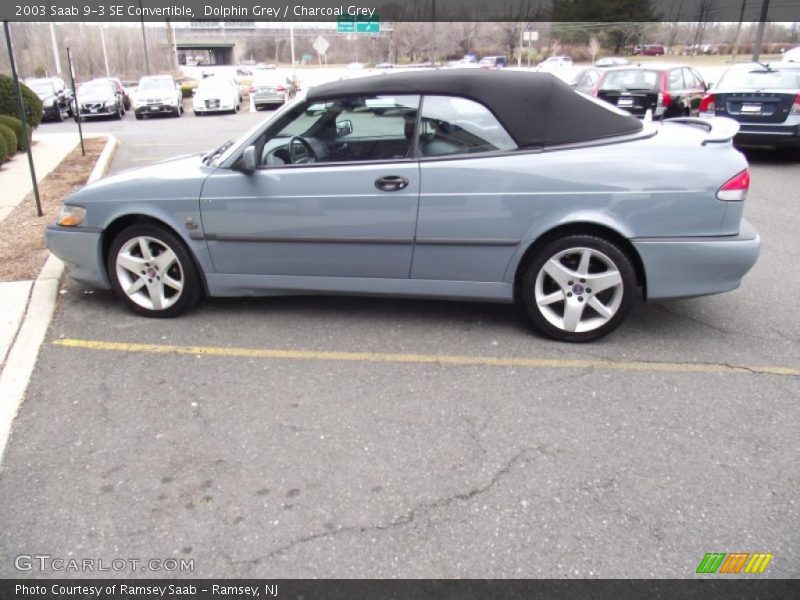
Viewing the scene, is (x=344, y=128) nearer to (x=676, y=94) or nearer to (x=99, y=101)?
(x=676, y=94)

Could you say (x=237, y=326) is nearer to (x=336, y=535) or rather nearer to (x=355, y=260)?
(x=355, y=260)

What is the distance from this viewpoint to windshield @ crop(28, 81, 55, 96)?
82.1 ft

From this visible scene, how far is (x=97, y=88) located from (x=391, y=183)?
25377 millimetres

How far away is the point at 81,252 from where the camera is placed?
4.59m

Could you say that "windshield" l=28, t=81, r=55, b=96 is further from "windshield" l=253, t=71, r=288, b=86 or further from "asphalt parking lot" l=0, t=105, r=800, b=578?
"asphalt parking lot" l=0, t=105, r=800, b=578

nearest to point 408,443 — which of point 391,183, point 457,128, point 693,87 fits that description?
point 391,183

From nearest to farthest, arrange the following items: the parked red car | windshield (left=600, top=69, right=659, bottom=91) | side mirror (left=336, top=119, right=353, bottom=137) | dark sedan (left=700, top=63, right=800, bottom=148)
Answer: side mirror (left=336, top=119, right=353, bottom=137) < dark sedan (left=700, top=63, right=800, bottom=148) < windshield (left=600, top=69, right=659, bottom=91) < the parked red car

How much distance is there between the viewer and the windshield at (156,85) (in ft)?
82.8

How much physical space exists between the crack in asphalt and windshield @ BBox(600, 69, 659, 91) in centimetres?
1201

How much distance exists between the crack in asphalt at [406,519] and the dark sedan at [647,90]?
11626mm

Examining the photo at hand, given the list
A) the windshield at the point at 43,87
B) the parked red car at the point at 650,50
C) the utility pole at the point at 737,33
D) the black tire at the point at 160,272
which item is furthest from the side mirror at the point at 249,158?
the parked red car at the point at 650,50

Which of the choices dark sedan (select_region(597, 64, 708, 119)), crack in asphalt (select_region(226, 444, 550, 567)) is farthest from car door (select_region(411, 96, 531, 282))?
dark sedan (select_region(597, 64, 708, 119))
